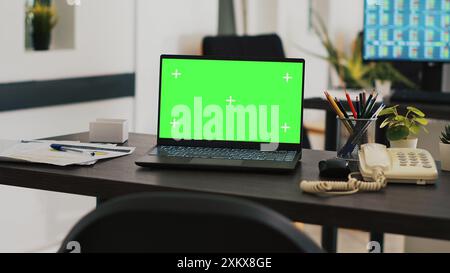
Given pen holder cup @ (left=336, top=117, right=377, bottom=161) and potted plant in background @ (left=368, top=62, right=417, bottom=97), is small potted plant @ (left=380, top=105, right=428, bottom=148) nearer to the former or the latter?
pen holder cup @ (left=336, top=117, right=377, bottom=161)

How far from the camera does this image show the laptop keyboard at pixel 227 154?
207cm

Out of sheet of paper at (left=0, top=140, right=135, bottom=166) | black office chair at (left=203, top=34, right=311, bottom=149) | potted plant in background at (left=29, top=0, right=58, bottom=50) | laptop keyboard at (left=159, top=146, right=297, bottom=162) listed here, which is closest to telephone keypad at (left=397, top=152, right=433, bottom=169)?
laptop keyboard at (left=159, top=146, right=297, bottom=162)

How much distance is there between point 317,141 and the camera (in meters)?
5.62

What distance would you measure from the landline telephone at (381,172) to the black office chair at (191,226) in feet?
2.44

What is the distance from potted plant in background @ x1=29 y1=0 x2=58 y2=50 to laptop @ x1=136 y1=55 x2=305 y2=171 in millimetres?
1090

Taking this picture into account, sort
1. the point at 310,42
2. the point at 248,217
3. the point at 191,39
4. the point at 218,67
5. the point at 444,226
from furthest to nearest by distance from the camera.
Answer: the point at 310,42, the point at 191,39, the point at 218,67, the point at 444,226, the point at 248,217

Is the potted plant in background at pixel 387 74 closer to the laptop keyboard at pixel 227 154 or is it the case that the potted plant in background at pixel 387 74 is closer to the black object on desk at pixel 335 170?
the laptop keyboard at pixel 227 154

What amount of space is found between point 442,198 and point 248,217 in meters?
0.86

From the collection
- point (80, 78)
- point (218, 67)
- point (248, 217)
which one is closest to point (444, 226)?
point (248, 217)

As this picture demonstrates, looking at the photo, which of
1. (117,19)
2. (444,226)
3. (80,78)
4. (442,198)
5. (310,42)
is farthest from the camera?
(310,42)

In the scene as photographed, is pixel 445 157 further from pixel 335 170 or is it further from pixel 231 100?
pixel 231 100

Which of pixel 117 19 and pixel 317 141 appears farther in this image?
pixel 317 141

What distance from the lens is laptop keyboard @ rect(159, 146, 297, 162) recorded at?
2070 millimetres

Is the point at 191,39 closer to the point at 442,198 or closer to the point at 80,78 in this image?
the point at 80,78
